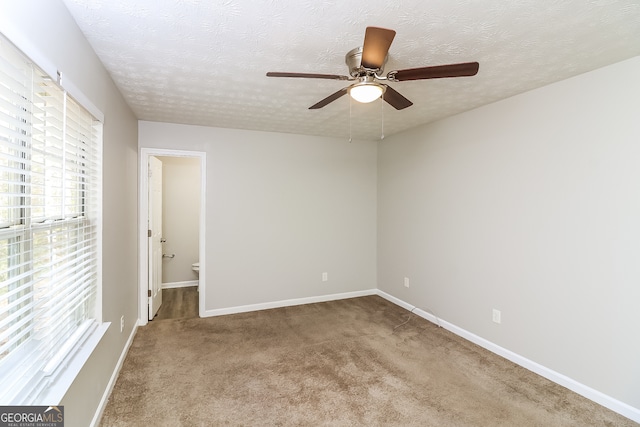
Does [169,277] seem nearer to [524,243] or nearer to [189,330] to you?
[189,330]

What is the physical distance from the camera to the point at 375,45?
55.8 inches

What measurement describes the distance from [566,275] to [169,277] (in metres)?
5.32

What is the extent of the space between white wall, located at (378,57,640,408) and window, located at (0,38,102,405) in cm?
327

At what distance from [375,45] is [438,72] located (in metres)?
0.40

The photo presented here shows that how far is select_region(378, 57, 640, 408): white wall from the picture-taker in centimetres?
206

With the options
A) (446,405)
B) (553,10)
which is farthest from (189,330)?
(553,10)

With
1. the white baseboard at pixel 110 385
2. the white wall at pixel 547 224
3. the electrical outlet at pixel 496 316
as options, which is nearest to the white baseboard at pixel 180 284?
the white baseboard at pixel 110 385

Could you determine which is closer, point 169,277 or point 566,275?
point 566,275

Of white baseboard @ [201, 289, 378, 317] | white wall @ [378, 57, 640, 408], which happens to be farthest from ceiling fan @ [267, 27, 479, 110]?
white baseboard @ [201, 289, 378, 317]

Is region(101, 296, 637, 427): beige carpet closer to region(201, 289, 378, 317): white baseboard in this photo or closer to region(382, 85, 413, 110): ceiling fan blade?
region(201, 289, 378, 317): white baseboard

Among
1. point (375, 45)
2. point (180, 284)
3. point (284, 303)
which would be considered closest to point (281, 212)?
point (284, 303)

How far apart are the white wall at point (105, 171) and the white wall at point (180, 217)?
1835mm

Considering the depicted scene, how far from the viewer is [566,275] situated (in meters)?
2.37

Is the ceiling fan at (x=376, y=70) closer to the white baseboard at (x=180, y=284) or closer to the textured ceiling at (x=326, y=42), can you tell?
the textured ceiling at (x=326, y=42)
